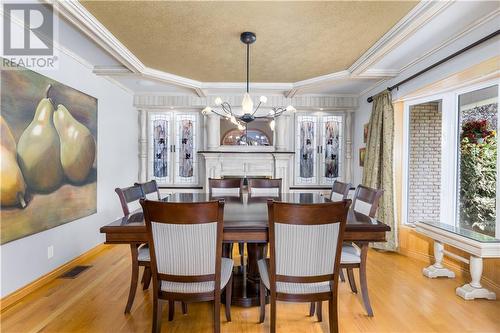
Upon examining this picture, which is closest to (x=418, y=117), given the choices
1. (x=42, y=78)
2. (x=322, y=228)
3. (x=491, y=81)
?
(x=491, y=81)

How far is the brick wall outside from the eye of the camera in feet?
11.4

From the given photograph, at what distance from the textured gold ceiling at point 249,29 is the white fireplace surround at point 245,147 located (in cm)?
132

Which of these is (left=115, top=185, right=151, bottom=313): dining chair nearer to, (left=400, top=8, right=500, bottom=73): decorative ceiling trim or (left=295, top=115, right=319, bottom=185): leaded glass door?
(left=295, top=115, right=319, bottom=185): leaded glass door

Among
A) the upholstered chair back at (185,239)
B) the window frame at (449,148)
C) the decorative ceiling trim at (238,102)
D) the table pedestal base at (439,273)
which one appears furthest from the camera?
the decorative ceiling trim at (238,102)

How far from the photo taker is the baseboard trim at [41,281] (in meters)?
2.27

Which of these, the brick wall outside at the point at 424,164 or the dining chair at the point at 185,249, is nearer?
the dining chair at the point at 185,249

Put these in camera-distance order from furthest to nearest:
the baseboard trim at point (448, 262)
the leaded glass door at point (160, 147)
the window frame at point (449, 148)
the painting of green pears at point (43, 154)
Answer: the leaded glass door at point (160, 147) < the window frame at point (449, 148) < the baseboard trim at point (448, 262) < the painting of green pears at point (43, 154)

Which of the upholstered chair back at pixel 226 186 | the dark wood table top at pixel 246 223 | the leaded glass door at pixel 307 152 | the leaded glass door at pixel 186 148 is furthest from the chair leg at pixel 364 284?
the leaded glass door at pixel 186 148

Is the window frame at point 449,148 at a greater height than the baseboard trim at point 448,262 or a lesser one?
greater

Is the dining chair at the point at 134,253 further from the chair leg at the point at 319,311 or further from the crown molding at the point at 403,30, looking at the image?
the crown molding at the point at 403,30

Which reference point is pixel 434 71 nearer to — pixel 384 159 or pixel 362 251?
pixel 384 159

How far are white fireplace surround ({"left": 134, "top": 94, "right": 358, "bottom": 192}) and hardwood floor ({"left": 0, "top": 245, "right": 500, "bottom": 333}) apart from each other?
8.22 ft

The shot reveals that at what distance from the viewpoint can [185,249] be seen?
5.24 ft

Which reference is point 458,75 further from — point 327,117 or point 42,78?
point 42,78
